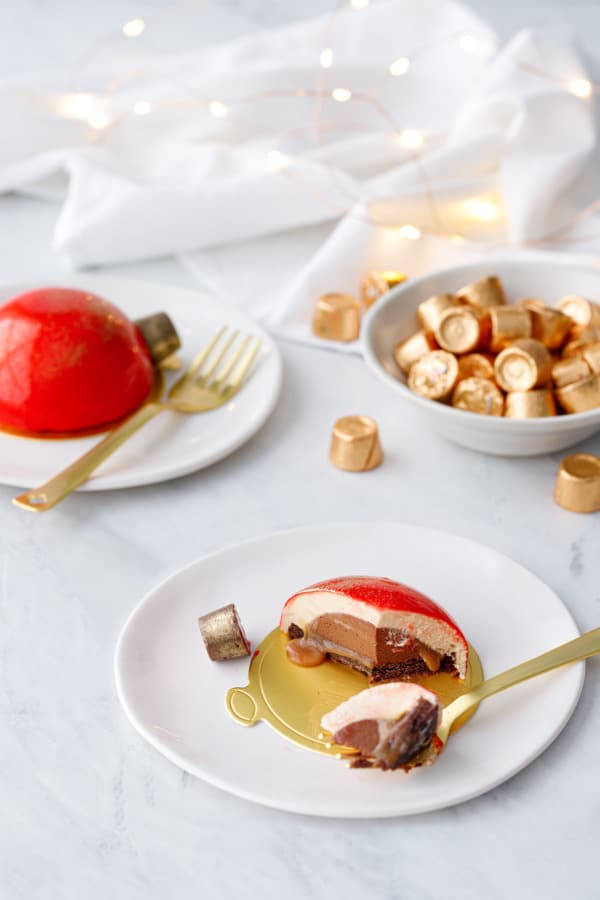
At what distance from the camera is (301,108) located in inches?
62.4

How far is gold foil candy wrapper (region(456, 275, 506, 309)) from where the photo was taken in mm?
1099

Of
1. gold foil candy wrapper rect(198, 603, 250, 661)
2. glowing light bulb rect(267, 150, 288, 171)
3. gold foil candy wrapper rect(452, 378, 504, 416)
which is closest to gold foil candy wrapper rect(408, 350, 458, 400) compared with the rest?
gold foil candy wrapper rect(452, 378, 504, 416)

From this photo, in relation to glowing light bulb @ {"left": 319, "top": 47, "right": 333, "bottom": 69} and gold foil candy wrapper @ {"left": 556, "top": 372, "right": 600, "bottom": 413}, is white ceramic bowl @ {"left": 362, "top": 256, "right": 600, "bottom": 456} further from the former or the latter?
glowing light bulb @ {"left": 319, "top": 47, "right": 333, "bottom": 69}

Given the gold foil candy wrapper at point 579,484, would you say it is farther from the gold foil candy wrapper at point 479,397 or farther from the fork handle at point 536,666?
the fork handle at point 536,666

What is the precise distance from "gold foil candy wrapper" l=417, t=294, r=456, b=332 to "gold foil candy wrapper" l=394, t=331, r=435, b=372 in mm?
15

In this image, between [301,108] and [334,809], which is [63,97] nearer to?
[301,108]

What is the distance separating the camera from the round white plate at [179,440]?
1.00 metres

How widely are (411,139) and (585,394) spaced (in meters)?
0.62

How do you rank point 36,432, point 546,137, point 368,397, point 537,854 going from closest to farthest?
point 537,854
point 36,432
point 368,397
point 546,137

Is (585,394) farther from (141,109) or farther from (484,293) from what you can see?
(141,109)

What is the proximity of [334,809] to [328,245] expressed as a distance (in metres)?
0.81

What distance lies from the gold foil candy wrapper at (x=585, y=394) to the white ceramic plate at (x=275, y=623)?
190mm

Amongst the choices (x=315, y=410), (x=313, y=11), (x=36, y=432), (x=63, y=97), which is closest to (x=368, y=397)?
(x=315, y=410)

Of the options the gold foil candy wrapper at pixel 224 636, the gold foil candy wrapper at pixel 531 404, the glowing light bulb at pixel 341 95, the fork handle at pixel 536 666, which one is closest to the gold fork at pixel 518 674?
the fork handle at pixel 536 666
